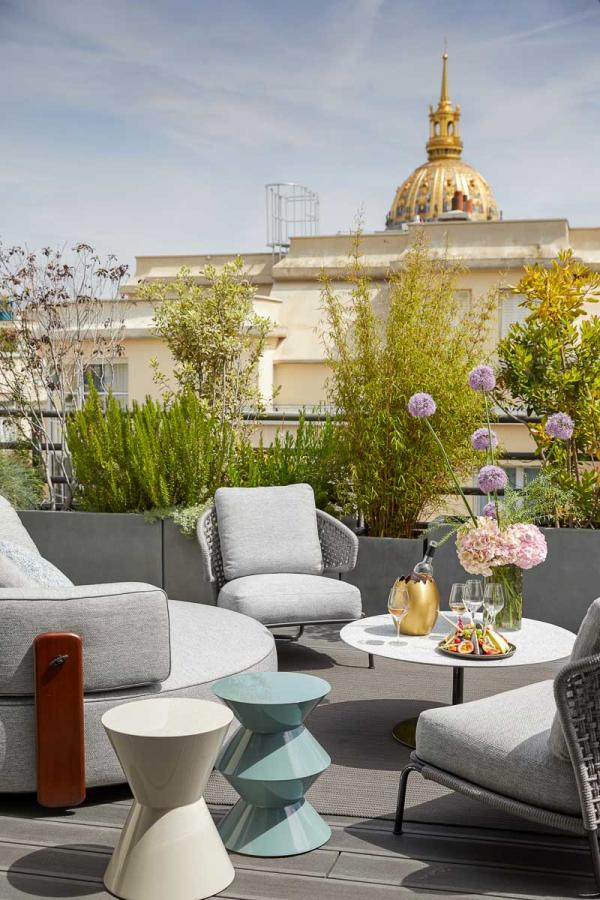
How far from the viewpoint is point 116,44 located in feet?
69.7

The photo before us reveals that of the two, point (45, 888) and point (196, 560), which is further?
point (196, 560)

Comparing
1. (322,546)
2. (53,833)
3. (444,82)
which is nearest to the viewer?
(53,833)

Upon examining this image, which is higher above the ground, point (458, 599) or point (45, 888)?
point (458, 599)

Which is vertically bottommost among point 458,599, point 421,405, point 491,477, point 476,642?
point 476,642

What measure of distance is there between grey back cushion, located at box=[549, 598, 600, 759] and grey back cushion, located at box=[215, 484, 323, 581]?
2.56 metres

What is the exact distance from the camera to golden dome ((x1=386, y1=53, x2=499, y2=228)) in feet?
246

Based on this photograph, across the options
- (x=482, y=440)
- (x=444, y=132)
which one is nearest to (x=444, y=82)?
(x=444, y=132)

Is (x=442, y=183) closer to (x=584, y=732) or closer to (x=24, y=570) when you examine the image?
(x=24, y=570)

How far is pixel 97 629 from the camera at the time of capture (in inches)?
120

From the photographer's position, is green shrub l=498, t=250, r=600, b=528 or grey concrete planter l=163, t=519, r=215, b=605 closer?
green shrub l=498, t=250, r=600, b=528

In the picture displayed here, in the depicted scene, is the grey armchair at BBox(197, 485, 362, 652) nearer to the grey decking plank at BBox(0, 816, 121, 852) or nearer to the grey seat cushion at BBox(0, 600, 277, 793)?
the grey seat cushion at BBox(0, 600, 277, 793)

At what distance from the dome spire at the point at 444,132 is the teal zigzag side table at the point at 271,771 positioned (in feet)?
266

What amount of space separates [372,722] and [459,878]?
1356 millimetres

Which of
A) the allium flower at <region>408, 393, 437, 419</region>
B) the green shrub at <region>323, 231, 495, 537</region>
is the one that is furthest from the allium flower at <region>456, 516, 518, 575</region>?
the green shrub at <region>323, 231, 495, 537</region>
